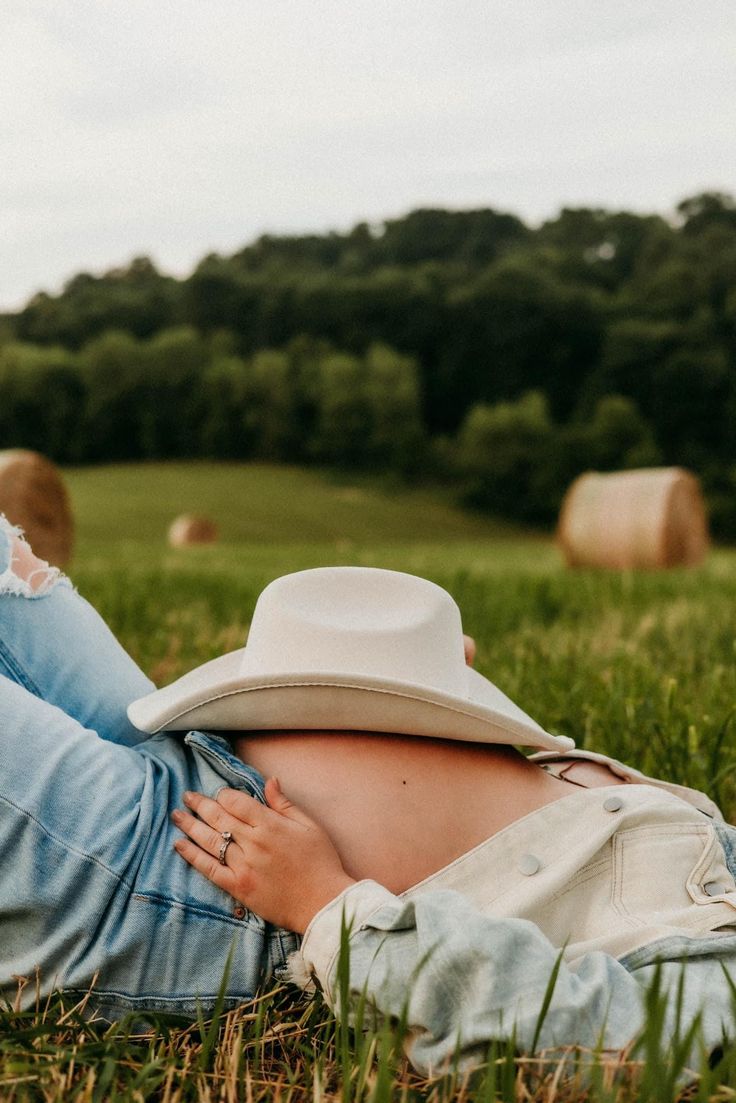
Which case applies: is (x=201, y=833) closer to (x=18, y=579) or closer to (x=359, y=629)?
(x=359, y=629)

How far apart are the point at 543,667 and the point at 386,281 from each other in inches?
1798

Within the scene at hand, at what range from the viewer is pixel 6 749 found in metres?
→ 1.56

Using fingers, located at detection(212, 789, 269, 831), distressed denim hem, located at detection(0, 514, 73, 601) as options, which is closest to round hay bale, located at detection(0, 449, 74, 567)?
distressed denim hem, located at detection(0, 514, 73, 601)

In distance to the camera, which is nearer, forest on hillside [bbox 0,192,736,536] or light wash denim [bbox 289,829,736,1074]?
light wash denim [bbox 289,829,736,1074]

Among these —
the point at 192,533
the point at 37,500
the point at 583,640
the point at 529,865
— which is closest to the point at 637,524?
the point at 37,500

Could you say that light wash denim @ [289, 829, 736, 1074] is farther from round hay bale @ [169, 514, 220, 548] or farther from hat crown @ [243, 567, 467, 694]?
round hay bale @ [169, 514, 220, 548]

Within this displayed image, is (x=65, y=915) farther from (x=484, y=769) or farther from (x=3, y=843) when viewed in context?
(x=484, y=769)

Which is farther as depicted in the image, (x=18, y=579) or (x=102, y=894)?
(x=18, y=579)

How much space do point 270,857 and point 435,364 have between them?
4640 cm

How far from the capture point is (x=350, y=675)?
1582mm

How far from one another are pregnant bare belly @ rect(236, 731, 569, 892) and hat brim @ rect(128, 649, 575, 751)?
0.10 ft

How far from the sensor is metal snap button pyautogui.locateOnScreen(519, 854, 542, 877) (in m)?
1.61

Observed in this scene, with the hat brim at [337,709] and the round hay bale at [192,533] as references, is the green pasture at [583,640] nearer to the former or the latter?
the hat brim at [337,709]

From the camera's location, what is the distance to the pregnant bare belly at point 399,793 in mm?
1610
